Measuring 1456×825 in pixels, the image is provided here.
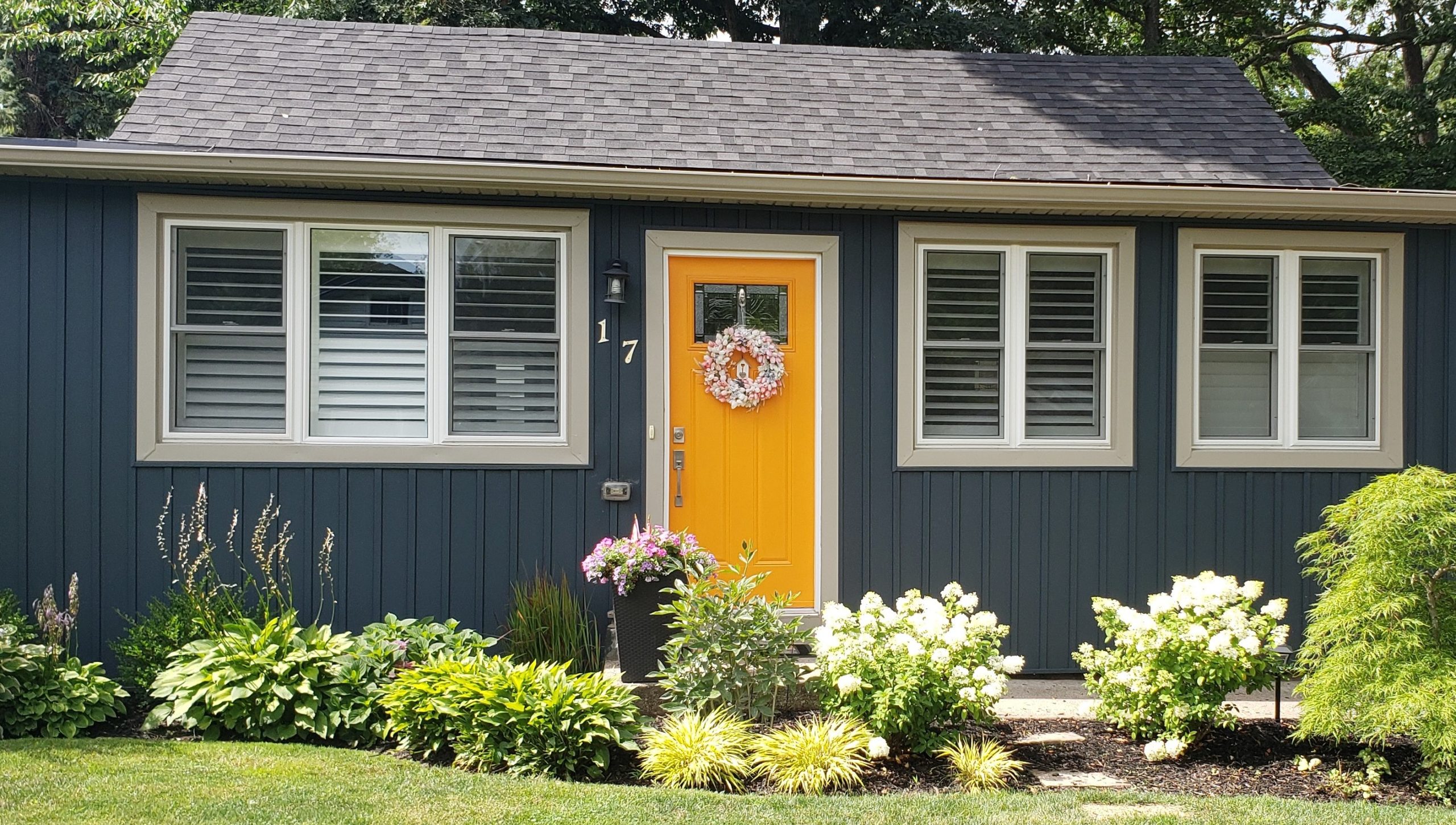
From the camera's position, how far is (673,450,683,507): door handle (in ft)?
17.9

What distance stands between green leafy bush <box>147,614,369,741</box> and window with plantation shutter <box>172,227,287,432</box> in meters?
1.34

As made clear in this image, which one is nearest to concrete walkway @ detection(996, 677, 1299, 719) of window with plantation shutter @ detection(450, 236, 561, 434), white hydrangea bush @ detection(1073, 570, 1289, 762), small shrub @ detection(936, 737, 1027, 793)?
white hydrangea bush @ detection(1073, 570, 1289, 762)

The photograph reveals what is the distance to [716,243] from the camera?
5.42 m

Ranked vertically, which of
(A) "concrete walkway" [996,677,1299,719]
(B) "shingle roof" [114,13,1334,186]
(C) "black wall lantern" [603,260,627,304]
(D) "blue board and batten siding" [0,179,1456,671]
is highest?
(B) "shingle roof" [114,13,1334,186]

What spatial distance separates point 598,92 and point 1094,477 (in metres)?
3.79

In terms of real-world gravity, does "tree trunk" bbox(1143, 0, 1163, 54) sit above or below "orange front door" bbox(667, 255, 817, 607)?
above

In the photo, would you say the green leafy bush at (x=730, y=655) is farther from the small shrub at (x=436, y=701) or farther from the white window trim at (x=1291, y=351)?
the white window trim at (x=1291, y=351)

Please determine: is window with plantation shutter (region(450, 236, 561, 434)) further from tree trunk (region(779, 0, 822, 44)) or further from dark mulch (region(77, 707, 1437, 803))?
tree trunk (region(779, 0, 822, 44))

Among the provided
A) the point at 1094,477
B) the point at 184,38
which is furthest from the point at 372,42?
the point at 1094,477

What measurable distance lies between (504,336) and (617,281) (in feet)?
2.20

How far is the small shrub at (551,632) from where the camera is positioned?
4977 mm

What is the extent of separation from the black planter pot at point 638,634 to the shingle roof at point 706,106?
7.81 feet

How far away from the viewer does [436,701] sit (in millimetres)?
3941

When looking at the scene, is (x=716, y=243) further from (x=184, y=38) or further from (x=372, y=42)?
(x=184, y=38)
